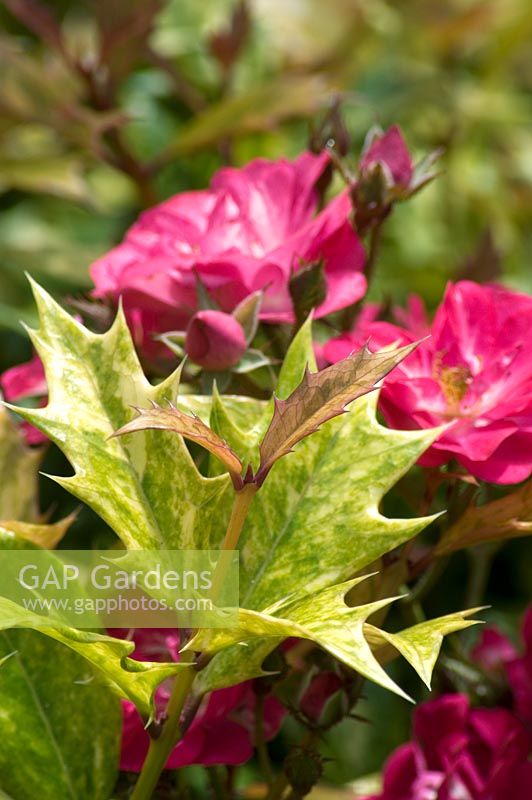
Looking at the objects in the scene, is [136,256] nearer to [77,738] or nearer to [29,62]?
[77,738]

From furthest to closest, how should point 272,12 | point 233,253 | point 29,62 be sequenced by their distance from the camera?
point 272,12, point 29,62, point 233,253

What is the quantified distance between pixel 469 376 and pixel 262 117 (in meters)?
0.41

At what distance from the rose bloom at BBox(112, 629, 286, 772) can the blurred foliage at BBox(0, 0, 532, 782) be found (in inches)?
8.3

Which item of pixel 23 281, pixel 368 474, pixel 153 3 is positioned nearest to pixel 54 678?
pixel 368 474

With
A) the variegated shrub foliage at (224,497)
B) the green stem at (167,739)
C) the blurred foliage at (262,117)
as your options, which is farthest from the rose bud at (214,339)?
the blurred foliage at (262,117)

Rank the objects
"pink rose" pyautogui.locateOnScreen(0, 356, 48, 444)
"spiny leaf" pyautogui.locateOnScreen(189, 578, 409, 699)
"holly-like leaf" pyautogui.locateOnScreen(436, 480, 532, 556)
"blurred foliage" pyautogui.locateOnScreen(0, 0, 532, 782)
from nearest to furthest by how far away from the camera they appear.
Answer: "spiny leaf" pyautogui.locateOnScreen(189, 578, 409, 699), "holly-like leaf" pyautogui.locateOnScreen(436, 480, 532, 556), "pink rose" pyautogui.locateOnScreen(0, 356, 48, 444), "blurred foliage" pyautogui.locateOnScreen(0, 0, 532, 782)

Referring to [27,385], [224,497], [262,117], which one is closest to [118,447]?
[224,497]

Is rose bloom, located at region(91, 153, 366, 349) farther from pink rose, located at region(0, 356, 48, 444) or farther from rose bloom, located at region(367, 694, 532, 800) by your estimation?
rose bloom, located at region(367, 694, 532, 800)

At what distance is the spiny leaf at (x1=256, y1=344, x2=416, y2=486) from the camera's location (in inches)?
14.2

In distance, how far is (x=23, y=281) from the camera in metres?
0.87

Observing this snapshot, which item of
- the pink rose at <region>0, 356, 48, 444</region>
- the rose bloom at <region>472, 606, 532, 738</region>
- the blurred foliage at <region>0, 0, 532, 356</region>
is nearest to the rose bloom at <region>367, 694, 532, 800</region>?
the rose bloom at <region>472, 606, 532, 738</region>

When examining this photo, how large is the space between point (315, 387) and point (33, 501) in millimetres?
229

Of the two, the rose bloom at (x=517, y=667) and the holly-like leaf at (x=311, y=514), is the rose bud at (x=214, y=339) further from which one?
the rose bloom at (x=517, y=667)

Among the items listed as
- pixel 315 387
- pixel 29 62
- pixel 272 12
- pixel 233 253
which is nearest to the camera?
pixel 315 387
